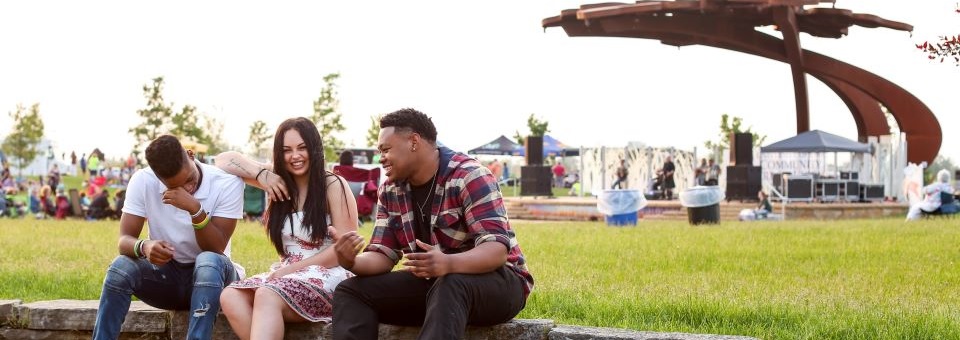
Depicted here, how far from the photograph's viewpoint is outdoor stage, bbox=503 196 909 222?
75.8 ft

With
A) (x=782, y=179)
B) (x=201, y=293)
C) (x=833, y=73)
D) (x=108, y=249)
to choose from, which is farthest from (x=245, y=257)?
(x=833, y=73)

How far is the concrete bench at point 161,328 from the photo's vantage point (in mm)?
4254

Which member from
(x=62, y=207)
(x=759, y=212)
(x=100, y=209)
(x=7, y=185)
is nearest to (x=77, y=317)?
(x=100, y=209)

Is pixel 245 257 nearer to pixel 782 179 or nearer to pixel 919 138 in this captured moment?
pixel 782 179

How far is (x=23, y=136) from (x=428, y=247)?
4791 centimetres

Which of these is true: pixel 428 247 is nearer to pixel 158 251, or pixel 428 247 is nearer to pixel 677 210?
pixel 158 251

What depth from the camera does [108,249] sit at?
1066cm

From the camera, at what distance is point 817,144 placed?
84.5ft

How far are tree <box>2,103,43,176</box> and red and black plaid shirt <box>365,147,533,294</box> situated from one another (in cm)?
4665

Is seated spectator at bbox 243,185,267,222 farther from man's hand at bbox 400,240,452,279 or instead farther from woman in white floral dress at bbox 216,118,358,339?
man's hand at bbox 400,240,452,279

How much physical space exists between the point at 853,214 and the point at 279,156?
20.5 meters

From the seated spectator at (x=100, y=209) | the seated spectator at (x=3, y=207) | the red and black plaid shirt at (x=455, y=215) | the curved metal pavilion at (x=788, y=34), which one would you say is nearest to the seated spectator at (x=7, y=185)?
the seated spectator at (x=3, y=207)

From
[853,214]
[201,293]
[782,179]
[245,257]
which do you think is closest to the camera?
[201,293]

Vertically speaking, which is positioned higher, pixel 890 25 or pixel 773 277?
pixel 890 25
